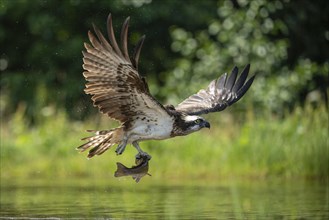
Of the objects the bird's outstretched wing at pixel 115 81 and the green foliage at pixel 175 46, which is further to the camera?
the green foliage at pixel 175 46

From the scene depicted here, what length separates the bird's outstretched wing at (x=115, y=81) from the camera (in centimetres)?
889

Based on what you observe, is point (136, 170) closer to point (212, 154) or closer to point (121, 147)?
point (121, 147)

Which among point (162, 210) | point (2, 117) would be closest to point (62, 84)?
Result: point (2, 117)

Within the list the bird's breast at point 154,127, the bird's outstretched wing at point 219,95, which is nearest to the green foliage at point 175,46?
the bird's outstretched wing at point 219,95

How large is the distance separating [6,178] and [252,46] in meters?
6.65

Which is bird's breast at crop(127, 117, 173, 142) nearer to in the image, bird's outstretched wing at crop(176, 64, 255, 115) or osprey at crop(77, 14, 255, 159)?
osprey at crop(77, 14, 255, 159)

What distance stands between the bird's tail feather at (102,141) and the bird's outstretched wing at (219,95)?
115 cm

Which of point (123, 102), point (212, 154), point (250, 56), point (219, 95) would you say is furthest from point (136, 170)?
point (250, 56)

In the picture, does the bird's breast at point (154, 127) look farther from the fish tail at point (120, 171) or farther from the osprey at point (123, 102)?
the fish tail at point (120, 171)

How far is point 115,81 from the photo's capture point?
9.12 m

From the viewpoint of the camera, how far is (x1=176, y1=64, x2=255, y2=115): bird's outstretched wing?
35.9 ft

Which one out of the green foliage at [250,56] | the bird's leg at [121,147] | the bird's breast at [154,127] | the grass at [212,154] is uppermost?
the green foliage at [250,56]

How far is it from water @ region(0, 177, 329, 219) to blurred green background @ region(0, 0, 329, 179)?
33.9 inches

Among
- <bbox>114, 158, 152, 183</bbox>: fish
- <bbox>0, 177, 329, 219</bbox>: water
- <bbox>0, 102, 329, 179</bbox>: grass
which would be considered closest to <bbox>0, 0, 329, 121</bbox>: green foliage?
<bbox>0, 102, 329, 179</bbox>: grass
